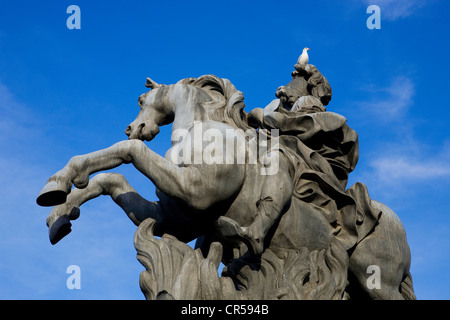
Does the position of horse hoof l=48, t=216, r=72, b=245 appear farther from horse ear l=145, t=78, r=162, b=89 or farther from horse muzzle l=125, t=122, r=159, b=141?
horse ear l=145, t=78, r=162, b=89

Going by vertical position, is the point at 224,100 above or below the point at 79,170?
above

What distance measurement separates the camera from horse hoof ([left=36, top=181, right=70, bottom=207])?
22.5 feet

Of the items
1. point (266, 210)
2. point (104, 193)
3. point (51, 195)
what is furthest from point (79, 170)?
point (266, 210)

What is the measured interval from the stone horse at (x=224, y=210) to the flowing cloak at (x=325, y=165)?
0.02 metres

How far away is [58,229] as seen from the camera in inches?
295

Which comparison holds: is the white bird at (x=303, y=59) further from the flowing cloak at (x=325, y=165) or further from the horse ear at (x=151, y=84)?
the horse ear at (x=151, y=84)

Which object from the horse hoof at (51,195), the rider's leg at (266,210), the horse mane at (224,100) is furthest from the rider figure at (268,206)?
the horse hoof at (51,195)

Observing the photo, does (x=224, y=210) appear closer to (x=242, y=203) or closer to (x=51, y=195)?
(x=242, y=203)

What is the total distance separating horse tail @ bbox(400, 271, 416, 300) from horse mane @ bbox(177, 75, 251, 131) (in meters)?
2.15

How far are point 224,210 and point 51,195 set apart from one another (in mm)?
1528

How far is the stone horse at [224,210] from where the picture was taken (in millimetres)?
7078

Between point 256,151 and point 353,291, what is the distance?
1.64 m

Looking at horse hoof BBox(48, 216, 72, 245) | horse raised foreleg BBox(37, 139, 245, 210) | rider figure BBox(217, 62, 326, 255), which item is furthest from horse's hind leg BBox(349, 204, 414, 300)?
horse hoof BBox(48, 216, 72, 245)
